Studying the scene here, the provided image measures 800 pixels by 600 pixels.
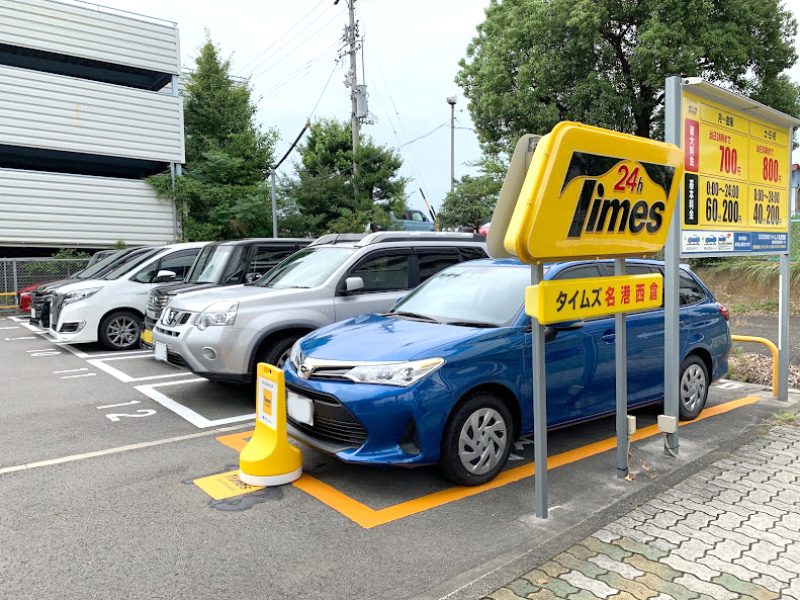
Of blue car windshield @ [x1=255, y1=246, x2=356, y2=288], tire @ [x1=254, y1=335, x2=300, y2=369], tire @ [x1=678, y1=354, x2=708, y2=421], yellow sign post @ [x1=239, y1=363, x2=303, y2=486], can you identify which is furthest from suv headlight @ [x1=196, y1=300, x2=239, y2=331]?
tire @ [x1=678, y1=354, x2=708, y2=421]

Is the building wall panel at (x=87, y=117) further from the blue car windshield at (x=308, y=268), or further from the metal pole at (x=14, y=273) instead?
the blue car windshield at (x=308, y=268)

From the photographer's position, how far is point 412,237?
749cm

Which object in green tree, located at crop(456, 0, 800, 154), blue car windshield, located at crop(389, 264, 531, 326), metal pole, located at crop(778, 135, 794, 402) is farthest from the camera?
green tree, located at crop(456, 0, 800, 154)

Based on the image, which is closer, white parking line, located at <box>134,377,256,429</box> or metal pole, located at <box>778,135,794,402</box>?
white parking line, located at <box>134,377,256,429</box>

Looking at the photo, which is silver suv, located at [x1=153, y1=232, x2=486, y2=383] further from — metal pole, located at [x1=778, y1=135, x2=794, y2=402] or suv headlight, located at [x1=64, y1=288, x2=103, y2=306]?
suv headlight, located at [x1=64, y1=288, x2=103, y2=306]

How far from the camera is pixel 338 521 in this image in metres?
3.61

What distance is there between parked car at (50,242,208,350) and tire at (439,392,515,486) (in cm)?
721

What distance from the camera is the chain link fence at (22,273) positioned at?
17.0m

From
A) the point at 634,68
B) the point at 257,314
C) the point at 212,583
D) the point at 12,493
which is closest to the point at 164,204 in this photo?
the point at 634,68

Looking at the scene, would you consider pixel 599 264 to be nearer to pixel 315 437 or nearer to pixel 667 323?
pixel 667 323

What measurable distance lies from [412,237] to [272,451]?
3.94 metres

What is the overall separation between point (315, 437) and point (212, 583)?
132cm

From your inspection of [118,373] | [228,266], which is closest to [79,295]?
[118,373]

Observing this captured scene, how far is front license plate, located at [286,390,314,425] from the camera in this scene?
410cm
